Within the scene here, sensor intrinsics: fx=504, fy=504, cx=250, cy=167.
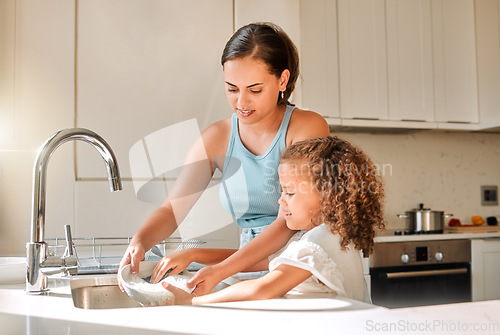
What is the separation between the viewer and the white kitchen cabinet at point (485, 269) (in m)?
2.50

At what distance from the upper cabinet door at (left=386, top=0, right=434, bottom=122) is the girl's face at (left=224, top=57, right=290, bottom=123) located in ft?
5.39

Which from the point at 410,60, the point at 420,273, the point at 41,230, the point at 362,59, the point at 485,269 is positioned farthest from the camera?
the point at 410,60

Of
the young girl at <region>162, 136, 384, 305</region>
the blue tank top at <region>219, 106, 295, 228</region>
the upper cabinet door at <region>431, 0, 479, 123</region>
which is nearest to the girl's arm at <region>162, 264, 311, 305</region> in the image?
the young girl at <region>162, 136, 384, 305</region>

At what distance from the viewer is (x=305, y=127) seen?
1252 mm

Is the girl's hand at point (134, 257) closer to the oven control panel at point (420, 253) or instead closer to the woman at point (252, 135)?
the woman at point (252, 135)

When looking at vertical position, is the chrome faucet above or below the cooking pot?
above

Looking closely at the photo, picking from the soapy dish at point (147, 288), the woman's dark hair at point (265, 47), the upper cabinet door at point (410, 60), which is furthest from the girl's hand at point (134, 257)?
the upper cabinet door at point (410, 60)

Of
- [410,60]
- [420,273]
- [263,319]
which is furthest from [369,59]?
[263,319]

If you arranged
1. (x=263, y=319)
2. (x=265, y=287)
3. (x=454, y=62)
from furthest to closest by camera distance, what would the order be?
(x=454, y=62) < (x=265, y=287) < (x=263, y=319)

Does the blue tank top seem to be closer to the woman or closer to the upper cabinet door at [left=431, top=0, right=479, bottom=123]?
the woman

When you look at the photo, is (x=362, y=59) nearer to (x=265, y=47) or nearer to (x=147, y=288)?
(x=265, y=47)

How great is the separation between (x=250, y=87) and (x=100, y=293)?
1.86 ft

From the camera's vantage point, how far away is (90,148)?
202 centimetres

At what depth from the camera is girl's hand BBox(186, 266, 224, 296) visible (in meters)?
0.90
